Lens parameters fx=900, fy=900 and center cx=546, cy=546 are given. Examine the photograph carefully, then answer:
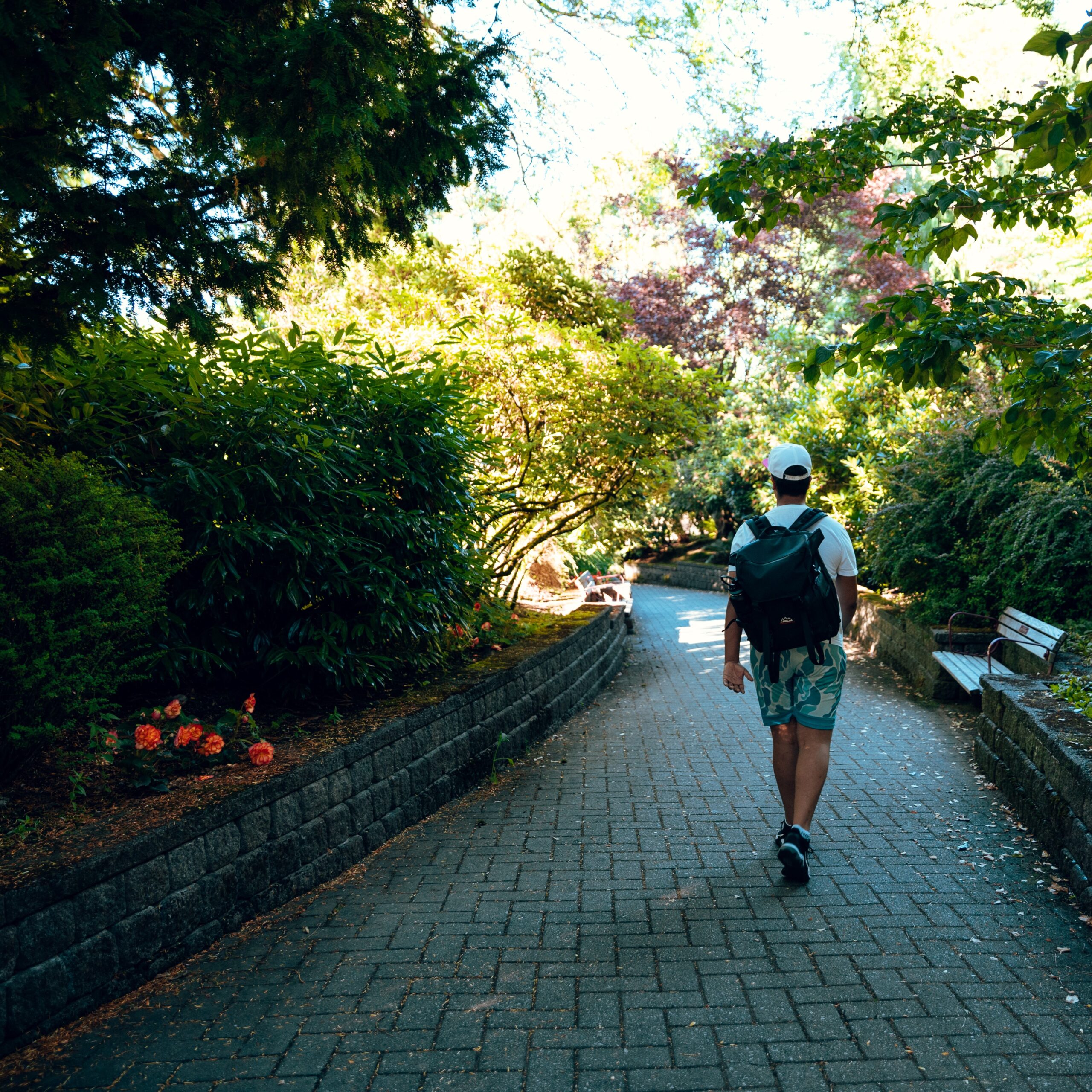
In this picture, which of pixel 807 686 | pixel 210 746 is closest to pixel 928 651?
pixel 807 686

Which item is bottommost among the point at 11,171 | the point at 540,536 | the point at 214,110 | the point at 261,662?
the point at 261,662

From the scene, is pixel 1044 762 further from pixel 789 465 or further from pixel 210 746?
pixel 210 746

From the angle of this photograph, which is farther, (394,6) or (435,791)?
(435,791)

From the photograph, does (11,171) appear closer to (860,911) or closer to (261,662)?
(261,662)

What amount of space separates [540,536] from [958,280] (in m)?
5.45

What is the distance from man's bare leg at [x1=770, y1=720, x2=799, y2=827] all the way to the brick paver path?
0.34 metres

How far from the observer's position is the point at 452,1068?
2.79 m

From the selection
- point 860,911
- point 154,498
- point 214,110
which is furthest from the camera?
point 154,498

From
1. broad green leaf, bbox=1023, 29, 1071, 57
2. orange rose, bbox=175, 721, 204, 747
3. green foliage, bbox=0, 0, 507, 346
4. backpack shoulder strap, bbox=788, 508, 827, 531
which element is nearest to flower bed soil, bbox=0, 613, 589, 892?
orange rose, bbox=175, 721, 204, 747

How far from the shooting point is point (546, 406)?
8.92m

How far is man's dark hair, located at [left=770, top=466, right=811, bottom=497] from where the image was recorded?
4324 millimetres

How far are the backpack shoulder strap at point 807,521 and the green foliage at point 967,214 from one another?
2.50 ft

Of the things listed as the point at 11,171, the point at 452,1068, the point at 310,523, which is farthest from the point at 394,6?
the point at 452,1068

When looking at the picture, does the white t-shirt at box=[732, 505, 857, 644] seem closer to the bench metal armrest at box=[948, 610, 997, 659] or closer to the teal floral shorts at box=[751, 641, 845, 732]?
the teal floral shorts at box=[751, 641, 845, 732]
